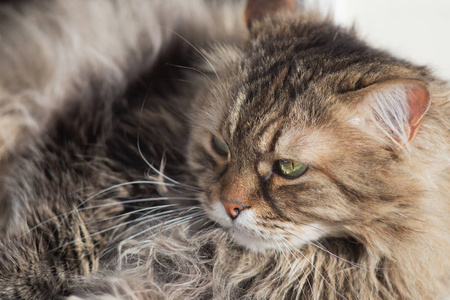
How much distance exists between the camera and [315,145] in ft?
3.66

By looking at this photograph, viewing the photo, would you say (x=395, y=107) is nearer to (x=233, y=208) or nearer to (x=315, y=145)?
(x=315, y=145)

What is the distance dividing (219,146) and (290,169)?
247mm

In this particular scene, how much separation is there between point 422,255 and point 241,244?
1.56 feet

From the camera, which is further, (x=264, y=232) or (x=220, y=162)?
(x=220, y=162)

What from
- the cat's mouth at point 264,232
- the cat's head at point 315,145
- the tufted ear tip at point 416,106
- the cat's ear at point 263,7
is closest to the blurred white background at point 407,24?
the cat's ear at point 263,7

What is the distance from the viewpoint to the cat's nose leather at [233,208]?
117 cm

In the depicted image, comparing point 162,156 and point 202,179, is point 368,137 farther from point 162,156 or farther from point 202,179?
point 162,156

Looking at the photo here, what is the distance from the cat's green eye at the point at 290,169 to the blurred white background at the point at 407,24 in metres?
0.65

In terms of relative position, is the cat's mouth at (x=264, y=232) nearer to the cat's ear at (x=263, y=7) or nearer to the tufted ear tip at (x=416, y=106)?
the tufted ear tip at (x=416, y=106)

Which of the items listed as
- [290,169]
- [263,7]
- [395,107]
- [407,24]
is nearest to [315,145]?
[290,169]

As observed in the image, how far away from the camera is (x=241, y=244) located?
1.31 metres

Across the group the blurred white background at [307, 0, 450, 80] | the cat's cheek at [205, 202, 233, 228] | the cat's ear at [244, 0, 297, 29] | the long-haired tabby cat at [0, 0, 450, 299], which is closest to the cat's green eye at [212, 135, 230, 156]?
the long-haired tabby cat at [0, 0, 450, 299]

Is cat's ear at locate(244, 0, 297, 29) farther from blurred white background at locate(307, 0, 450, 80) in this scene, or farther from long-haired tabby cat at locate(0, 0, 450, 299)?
blurred white background at locate(307, 0, 450, 80)

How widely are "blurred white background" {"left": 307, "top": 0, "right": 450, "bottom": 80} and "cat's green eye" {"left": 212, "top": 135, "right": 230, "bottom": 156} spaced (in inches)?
25.3
